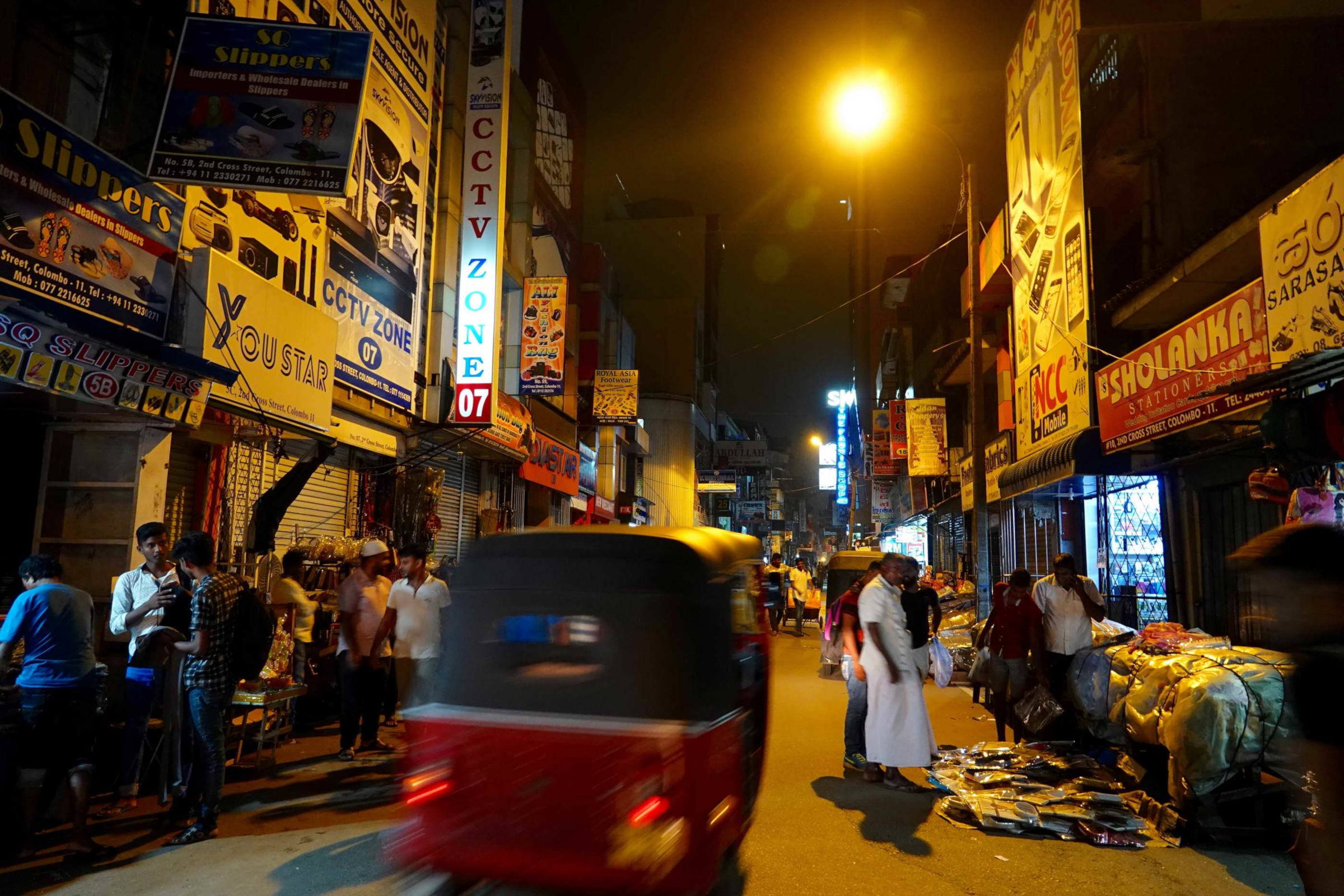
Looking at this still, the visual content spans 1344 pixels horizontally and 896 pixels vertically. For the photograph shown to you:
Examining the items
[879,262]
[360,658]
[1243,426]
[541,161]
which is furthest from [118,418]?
[879,262]

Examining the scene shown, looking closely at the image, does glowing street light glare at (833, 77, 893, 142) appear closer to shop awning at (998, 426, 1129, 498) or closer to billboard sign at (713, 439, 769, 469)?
shop awning at (998, 426, 1129, 498)

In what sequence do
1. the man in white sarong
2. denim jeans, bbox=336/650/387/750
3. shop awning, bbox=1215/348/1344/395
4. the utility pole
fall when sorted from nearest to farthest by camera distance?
shop awning, bbox=1215/348/1344/395
the man in white sarong
denim jeans, bbox=336/650/387/750
the utility pole

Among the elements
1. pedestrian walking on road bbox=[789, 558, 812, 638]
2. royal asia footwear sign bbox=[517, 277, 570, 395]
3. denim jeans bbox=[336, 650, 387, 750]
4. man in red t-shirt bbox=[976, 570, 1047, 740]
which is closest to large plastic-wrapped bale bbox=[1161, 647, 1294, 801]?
man in red t-shirt bbox=[976, 570, 1047, 740]

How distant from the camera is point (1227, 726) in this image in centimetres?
562

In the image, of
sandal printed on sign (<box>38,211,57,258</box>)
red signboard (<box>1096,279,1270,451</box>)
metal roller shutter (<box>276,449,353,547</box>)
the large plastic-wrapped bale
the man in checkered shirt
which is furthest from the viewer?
metal roller shutter (<box>276,449,353,547</box>)

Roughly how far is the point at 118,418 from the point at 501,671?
5.90m

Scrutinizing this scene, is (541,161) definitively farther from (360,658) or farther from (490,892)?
(490,892)

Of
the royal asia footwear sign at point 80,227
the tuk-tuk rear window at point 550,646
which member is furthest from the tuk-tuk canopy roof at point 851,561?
the tuk-tuk rear window at point 550,646

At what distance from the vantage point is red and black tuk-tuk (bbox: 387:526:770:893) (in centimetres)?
377

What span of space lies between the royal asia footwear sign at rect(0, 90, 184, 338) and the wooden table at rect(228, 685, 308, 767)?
352 centimetres

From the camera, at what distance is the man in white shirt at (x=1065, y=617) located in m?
8.67

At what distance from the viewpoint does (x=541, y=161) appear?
75.6 ft

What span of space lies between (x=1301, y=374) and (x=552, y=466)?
17.7 metres

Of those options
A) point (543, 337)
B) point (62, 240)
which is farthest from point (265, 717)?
point (543, 337)
